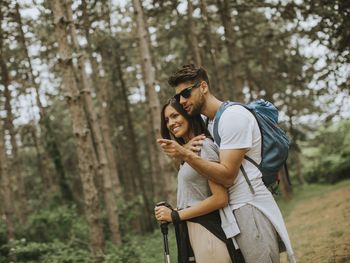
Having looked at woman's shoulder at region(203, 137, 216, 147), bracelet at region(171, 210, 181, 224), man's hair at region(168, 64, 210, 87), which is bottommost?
bracelet at region(171, 210, 181, 224)

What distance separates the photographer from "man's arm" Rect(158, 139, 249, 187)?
123 inches

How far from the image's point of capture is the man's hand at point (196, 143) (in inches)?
132

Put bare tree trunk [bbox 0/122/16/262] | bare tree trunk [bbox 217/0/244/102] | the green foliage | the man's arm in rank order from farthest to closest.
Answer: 1. the green foliage
2. bare tree trunk [bbox 217/0/244/102]
3. bare tree trunk [bbox 0/122/16/262]
4. the man's arm

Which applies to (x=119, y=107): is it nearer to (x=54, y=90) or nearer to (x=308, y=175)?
(x=54, y=90)

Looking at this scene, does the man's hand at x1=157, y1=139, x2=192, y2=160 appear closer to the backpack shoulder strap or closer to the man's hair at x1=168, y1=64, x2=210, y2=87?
the backpack shoulder strap

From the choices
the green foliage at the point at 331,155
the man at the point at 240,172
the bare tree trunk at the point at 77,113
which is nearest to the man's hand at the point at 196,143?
the man at the point at 240,172

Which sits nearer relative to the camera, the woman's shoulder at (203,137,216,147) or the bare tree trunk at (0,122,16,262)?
the woman's shoulder at (203,137,216,147)

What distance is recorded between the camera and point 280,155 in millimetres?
3381

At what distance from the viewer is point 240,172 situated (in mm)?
3336

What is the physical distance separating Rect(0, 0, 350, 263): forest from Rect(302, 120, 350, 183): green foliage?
83 millimetres

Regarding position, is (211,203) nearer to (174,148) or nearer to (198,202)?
(198,202)

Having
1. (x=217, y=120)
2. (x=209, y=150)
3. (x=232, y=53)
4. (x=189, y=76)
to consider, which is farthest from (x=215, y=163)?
(x=232, y=53)

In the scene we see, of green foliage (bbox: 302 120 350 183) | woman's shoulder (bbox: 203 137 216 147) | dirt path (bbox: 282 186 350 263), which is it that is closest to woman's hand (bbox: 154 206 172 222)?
woman's shoulder (bbox: 203 137 216 147)

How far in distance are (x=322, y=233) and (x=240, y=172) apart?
836 centimetres
